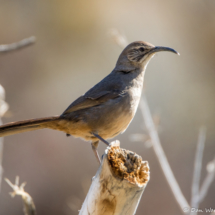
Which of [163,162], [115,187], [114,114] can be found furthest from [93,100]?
[115,187]

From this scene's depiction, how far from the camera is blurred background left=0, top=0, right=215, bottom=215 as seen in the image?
281 inches

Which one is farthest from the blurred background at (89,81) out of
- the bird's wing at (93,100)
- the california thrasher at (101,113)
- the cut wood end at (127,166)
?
the cut wood end at (127,166)

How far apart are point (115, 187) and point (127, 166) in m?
0.21

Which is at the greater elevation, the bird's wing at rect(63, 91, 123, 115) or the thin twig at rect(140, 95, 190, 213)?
the bird's wing at rect(63, 91, 123, 115)

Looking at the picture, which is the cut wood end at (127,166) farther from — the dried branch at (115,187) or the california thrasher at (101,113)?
the california thrasher at (101,113)

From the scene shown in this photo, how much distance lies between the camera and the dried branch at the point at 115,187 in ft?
7.99

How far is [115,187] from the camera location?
244 centimetres

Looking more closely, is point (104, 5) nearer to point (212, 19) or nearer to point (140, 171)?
point (212, 19)

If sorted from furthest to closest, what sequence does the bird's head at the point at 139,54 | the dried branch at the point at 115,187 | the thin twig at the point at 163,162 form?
1. the bird's head at the point at 139,54
2. the thin twig at the point at 163,162
3. the dried branch at the point at 115,187

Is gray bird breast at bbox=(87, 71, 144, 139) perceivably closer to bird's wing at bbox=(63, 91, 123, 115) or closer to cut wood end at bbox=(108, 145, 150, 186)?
bird's wing at bbox=(63, 91, 123, 115)

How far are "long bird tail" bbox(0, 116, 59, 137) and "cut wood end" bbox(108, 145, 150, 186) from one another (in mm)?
1372

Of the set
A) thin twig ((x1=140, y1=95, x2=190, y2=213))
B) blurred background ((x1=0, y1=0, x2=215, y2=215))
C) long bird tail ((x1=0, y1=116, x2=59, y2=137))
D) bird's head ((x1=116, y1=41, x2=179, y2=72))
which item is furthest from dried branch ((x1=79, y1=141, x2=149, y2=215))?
blurred background ((x1=0, y1=0, x2=215, y2=215))

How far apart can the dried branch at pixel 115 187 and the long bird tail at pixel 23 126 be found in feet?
4.40

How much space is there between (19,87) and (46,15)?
2574 mm
